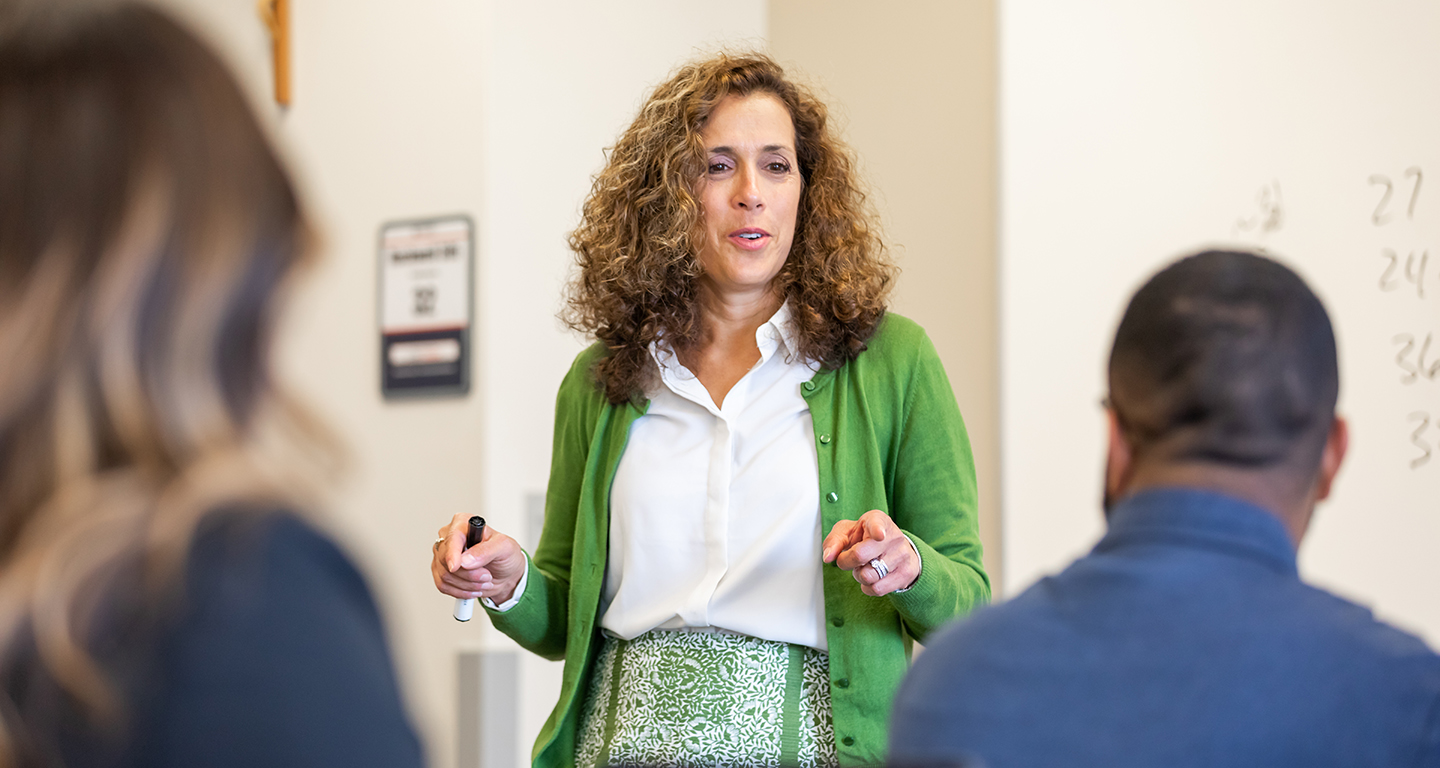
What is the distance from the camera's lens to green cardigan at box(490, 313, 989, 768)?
1481 mm

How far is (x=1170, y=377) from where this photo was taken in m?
0.85

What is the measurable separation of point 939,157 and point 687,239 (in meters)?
1.05

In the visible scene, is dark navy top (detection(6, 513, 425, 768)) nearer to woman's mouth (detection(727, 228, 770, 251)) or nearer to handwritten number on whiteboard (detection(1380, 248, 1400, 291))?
woman's mouth (detection(727, 228, 770, 251))

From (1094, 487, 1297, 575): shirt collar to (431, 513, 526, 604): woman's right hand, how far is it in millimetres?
897

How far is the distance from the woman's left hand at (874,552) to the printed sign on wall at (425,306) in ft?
4.50

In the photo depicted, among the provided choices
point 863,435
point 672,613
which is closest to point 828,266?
point 863,435

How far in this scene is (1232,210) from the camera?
218 centimetres

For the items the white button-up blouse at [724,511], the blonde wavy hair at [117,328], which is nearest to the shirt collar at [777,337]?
the white button-up blouse at [724,511]

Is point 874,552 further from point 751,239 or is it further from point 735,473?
point 751,239

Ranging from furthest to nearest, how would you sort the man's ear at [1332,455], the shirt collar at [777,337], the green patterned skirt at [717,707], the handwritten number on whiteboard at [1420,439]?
the handwritten number on whiteboard at [1420,439] < the shirt collar at [777,337] < the green patterned skirt at [717,707] < the man's ear at [1332,455]

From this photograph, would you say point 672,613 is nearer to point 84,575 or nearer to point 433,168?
point 84,575

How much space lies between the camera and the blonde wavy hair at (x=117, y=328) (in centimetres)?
59

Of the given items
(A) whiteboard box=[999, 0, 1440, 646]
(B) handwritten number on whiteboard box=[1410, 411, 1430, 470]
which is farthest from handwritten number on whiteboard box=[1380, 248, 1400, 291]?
(B) handwritten number on whiteboard box=[1410, 411, 1430, 470]

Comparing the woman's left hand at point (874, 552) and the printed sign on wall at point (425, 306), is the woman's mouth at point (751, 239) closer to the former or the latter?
the woman's left hand at point (874, 552)
